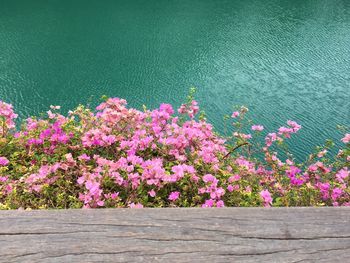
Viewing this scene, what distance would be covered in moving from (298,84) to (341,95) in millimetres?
996

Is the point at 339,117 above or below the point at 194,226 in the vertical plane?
above

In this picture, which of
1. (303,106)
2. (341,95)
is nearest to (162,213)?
(303,106)

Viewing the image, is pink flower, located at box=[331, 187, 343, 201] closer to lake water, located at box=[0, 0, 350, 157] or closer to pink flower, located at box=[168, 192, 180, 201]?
pink flower, located at box=[168, 192, 180, 201]

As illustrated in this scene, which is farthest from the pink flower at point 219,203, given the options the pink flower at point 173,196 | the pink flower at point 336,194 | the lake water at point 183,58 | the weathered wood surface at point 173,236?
the lake water at point 183,58

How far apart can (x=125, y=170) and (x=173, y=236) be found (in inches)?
33.9

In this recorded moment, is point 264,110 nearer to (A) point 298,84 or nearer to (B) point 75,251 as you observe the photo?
(A) point 298,84

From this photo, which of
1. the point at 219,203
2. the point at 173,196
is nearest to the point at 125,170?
the point at 173,196

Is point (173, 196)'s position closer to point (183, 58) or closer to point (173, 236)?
point (173, 236)

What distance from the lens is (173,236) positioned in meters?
0.75

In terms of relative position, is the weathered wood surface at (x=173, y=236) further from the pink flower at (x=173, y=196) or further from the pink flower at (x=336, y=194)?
the pink flower at (x=336, y=194)

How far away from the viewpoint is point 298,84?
8609 mm

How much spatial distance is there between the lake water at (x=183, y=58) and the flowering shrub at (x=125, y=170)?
404cm

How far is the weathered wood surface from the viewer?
698 millimetres

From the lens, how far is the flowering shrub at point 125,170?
1.54m
